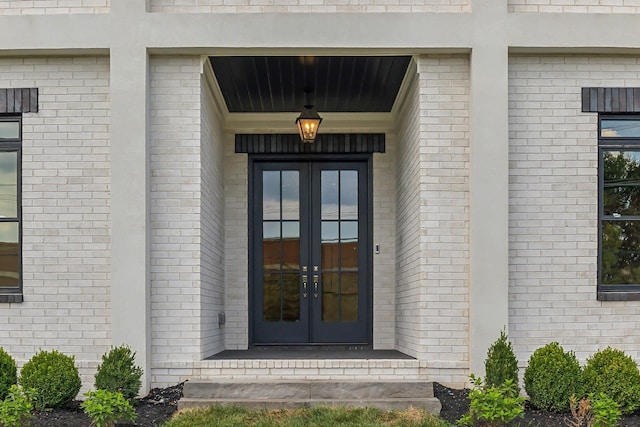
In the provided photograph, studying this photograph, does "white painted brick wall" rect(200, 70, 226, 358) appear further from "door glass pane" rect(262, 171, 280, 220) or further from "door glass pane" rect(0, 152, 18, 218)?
"door glass pane" rect(0, 152, 18, 218)

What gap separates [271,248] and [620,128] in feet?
14.3

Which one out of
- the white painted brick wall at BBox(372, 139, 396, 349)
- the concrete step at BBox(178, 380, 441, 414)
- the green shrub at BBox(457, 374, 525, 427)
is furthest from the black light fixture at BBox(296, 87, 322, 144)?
the green shrub at BBox(457, 374, 525, 427)

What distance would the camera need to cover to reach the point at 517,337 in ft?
21.6

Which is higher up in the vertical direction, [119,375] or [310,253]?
[310,253]

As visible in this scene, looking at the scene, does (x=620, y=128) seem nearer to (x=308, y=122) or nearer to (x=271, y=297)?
(x=308, y=122)

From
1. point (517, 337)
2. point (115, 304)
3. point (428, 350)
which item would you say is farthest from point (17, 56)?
point (517, 337)

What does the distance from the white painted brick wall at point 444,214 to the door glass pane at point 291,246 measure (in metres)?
2.42

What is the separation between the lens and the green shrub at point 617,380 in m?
5.84

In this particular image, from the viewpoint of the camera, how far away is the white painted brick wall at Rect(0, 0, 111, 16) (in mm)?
6621

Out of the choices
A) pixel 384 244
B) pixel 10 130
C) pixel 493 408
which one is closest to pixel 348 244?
pixel 384 244

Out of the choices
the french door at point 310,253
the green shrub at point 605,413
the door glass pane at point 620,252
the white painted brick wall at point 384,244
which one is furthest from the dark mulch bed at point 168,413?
the french door at point 310,253

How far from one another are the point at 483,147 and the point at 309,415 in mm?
3004

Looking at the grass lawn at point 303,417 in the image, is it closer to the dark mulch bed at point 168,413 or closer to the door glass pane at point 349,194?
the dark mulch bed at point 168,413

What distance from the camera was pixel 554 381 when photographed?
5898 millimetres
